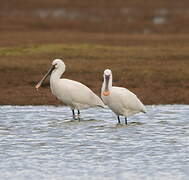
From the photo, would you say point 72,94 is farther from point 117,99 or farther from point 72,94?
point 117,99

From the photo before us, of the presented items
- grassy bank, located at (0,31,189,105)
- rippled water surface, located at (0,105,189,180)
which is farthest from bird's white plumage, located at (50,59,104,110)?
grassy bank, located at (0,31,189,105)

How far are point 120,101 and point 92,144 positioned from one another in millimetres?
1792

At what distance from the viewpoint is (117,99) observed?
506 inches

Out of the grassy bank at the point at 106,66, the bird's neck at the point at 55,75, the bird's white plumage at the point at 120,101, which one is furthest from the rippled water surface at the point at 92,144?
the grassy bank at the point at 106,66

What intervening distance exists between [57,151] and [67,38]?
19857mm

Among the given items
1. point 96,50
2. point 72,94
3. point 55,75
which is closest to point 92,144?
point 72,94

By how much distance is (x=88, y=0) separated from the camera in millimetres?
48938

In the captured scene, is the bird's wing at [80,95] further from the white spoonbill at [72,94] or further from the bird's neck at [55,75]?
the bird's neck at [55,75]

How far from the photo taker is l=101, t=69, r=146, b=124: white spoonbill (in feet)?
42.0

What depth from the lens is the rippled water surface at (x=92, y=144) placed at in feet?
30.9

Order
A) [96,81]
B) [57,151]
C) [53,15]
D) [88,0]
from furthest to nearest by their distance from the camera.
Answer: [88,0], [53,15], [96,81], [57,151]

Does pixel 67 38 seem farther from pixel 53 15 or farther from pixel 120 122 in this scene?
pixel 120 122

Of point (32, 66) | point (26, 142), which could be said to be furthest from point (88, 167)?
point (32, 66)

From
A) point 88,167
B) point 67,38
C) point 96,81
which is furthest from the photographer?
point 67,38
